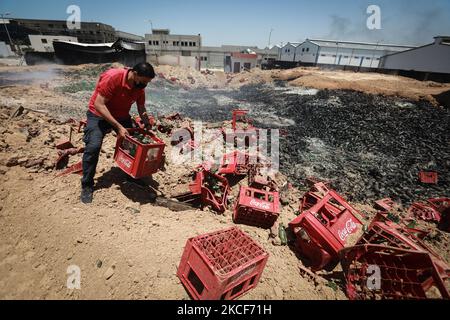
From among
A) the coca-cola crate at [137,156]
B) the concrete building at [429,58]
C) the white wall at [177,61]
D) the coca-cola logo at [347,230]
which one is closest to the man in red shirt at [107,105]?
the coca-cola crate at [137,156]

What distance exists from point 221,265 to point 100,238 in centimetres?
161

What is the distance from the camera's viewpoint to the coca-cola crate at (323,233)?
276cm

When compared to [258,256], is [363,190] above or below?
below

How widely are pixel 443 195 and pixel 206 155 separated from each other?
18.9ft

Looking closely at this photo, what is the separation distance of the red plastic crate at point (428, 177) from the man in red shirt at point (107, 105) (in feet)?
22.6

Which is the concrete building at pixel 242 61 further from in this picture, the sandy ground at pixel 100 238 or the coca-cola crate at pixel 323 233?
the coca-cola crate at pixel 323 233

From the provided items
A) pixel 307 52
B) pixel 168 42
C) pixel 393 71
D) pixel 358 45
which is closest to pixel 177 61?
pixel 168 42

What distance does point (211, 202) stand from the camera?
3906 millimetres

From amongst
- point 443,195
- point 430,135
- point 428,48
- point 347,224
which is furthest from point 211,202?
point 428,48

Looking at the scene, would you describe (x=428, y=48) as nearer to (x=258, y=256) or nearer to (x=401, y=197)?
(x=401, y=197)

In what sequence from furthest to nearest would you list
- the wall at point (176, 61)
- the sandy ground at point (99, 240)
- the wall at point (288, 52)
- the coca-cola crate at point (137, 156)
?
the wall at point (288, 52)
the wall at point (176, 61)
the coca-cola crate at point (137, 156)
the sandy ground at point (99, 240)

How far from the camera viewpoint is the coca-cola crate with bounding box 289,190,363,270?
2.76m

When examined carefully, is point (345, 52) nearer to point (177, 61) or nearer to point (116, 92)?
point (177, 61)

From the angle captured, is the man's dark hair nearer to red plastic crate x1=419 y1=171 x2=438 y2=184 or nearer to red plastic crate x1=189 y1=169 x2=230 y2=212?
red plastic crate x1=189 y1=169 x2=230 y2=212
